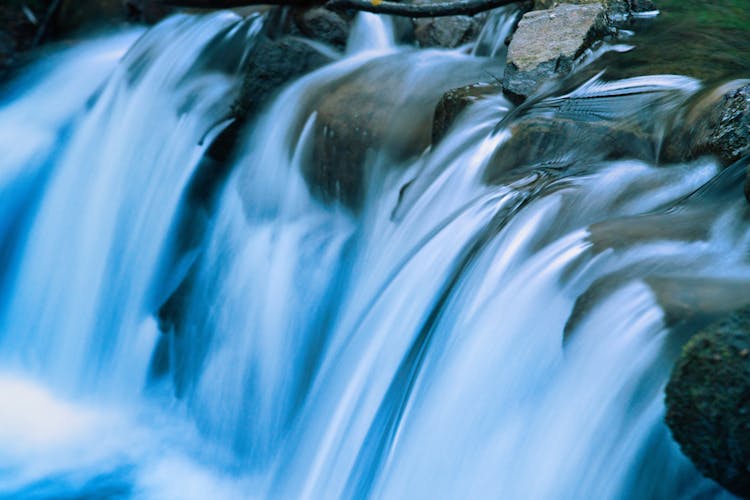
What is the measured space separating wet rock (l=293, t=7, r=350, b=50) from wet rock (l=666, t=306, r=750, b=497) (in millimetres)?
3644

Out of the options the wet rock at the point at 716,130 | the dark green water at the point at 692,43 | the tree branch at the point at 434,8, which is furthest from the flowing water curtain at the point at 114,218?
the wet rock at the point at 716,130

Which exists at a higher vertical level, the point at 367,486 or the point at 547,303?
the point at 547,303

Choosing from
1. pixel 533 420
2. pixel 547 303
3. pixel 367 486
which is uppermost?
pixel 547 303

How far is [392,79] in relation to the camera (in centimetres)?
438

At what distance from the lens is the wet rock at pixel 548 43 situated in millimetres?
3703

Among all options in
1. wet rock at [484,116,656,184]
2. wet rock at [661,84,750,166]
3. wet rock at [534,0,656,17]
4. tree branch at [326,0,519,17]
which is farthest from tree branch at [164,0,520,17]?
wet rock at [661,84,750,166]

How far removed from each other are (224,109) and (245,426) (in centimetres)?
189

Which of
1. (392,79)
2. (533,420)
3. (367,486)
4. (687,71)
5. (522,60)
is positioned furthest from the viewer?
(392,79)

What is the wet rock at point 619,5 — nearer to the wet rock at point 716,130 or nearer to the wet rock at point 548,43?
the wet rock at point 548,43

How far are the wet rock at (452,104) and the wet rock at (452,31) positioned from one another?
1.09 meters

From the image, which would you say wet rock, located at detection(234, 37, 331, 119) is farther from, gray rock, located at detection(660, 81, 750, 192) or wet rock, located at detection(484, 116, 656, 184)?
gray rock, located at detection(660, 81, 750, 192)

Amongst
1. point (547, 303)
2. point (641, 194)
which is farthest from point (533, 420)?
point (641, 194)

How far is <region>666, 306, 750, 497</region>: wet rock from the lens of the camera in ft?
5.82

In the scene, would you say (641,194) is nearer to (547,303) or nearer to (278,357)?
(547,303)
